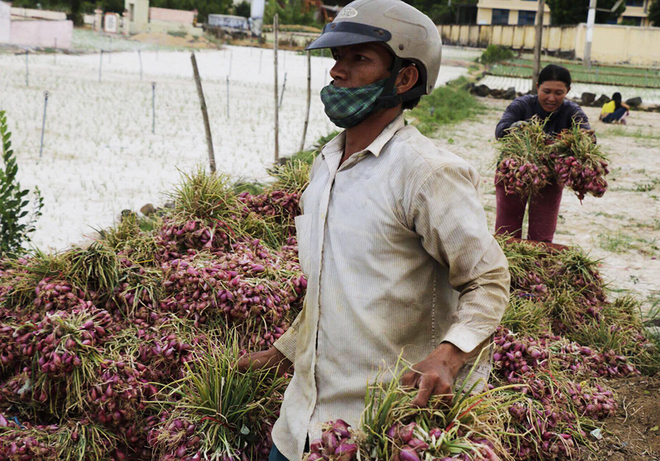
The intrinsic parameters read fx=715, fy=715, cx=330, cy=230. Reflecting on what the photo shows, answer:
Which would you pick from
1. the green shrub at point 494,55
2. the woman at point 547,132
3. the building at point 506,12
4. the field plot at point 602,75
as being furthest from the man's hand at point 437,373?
the building at point 506,12

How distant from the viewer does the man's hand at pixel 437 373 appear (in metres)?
1.85

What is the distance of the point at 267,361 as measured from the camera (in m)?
2.93

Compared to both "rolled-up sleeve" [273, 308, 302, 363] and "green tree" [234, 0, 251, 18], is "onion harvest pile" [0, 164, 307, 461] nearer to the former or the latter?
"rolled-up sleeve" [273, 308, 302, 363]

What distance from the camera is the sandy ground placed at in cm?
678

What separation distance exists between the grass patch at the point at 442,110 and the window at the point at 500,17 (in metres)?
44.9

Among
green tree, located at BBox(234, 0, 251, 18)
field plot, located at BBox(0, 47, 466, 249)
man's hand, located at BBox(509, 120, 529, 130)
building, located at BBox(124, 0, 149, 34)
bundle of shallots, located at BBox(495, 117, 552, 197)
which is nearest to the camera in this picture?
bundle of shallots, located at BBox(495, 117, 552, 197)

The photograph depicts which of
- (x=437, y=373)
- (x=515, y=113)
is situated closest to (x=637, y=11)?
(x=515, y=113)

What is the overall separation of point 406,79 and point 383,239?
56 cm

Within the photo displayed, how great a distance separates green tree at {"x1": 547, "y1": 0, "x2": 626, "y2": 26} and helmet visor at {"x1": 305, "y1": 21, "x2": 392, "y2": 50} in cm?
6035

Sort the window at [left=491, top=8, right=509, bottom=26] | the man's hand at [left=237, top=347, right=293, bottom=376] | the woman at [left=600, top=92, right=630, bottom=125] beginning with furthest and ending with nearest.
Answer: the window at [left=491, top=8, right=509, bottom=26]
the woman at [left=600, top=92, right=630, bottom=125]
the man's hand at [left=237, top=347, right=293, bottom=376]

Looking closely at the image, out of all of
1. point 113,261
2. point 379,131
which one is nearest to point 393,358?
point 379,131

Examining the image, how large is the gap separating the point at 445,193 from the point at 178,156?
9.84m

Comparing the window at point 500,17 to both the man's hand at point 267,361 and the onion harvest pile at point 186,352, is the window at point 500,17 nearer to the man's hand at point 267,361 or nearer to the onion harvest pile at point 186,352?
the onion harvest pile at point 186,352

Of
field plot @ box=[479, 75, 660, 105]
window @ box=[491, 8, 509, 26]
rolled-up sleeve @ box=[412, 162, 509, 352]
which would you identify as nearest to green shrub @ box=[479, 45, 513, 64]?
field plot @ box=[479, 75, 660, 105]
